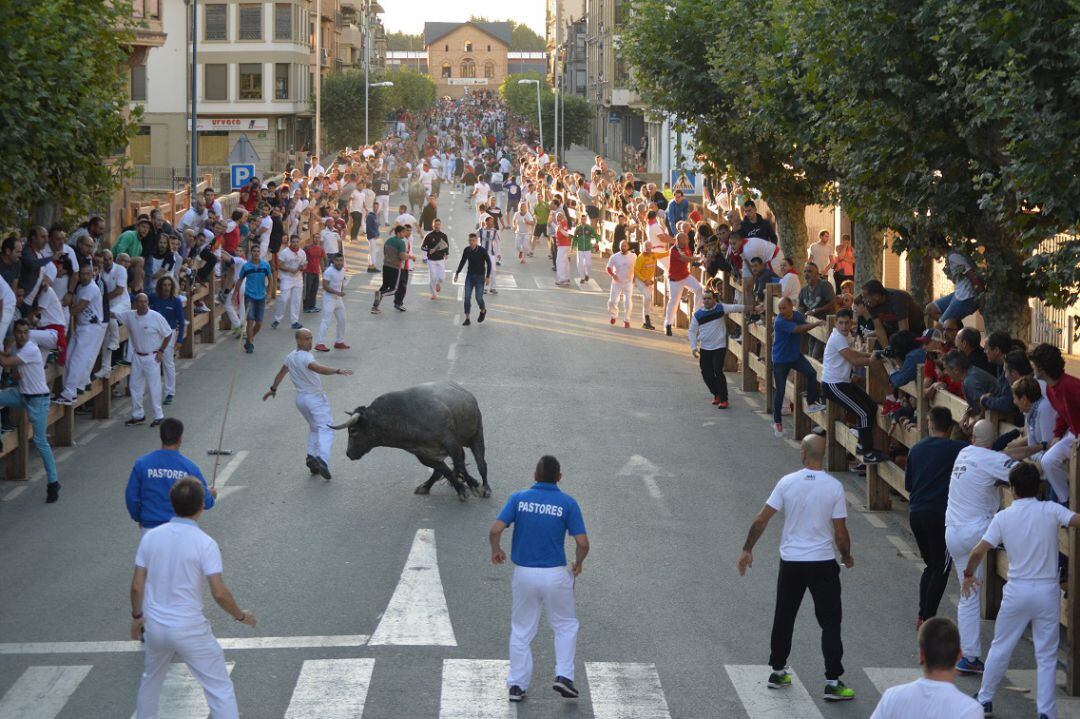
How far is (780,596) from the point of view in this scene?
1042 centimetres

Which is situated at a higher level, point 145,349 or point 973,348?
point 973,348

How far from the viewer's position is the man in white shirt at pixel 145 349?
19.0 m

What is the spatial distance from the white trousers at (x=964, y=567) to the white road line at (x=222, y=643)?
4192 millimetres

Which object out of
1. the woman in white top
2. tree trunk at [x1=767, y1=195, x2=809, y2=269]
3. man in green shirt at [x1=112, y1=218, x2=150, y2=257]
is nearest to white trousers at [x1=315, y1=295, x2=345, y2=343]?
man in green shirt at [x1=112, y1=218, x2=150, y2=257]

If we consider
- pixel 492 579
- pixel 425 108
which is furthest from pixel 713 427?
pixel 425 108

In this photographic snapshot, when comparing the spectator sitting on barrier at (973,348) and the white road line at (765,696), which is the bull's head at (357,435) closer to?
the white road line at (765,696)

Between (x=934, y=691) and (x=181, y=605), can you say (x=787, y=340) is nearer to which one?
(x=181, y=605)

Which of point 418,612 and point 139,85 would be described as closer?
point 418,612

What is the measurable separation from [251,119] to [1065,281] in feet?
226

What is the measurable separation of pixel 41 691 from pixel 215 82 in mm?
70589

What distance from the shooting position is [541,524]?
10016 millimetres

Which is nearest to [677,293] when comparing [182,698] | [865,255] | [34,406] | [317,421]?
[865,255]

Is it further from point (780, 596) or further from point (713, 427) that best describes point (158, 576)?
point (713, 427)

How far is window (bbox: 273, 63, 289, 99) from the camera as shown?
77.8 meters
